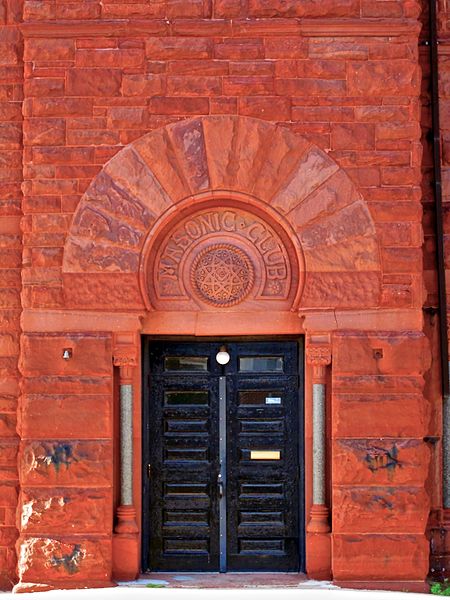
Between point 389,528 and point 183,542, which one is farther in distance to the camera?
point 183,542

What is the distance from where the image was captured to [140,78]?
945cm

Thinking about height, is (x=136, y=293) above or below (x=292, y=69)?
below

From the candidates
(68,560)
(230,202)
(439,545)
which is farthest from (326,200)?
(68,560)

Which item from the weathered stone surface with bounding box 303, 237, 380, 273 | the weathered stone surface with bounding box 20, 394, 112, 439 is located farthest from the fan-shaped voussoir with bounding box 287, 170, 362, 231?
the weathered stone surface with bounding box 20, 394, 112, 439

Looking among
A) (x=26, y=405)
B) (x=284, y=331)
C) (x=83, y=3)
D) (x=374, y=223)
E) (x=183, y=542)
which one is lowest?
(x=183, y=542)

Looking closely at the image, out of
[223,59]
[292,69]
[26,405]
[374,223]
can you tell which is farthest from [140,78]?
[26,405]

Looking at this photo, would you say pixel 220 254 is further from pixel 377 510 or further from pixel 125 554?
pixel 125 554

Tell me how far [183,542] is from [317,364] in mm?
2054

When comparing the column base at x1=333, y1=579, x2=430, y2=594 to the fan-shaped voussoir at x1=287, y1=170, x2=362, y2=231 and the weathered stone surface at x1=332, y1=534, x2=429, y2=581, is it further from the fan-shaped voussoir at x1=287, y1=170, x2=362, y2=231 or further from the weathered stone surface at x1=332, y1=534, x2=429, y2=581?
the fan-shaped voussoir at x1=287, y1=170, x2=362, y2=231

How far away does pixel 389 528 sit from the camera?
9.20 m

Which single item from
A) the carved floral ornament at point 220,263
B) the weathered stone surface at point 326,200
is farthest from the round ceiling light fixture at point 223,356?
the weathered stone surface at point 326,200

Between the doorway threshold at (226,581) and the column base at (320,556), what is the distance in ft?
0.30

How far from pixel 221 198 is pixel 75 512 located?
9.79 feet

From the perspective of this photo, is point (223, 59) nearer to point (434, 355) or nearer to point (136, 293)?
point (136, 293)
